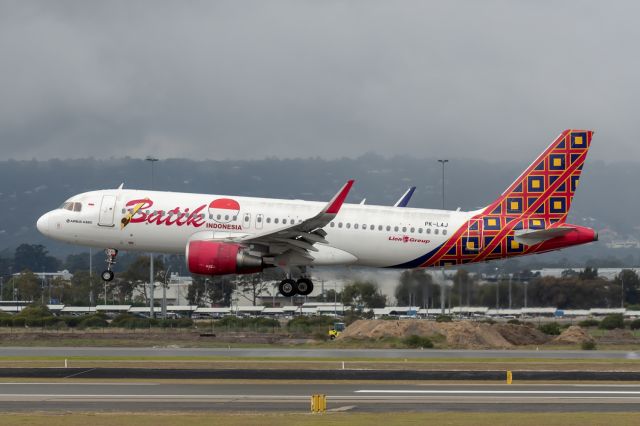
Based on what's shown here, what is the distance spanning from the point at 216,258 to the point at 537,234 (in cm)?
1561

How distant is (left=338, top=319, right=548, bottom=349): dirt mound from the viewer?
6825 centimetres

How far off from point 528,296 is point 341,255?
1229 inches

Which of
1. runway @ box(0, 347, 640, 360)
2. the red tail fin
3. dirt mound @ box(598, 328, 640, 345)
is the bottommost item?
runway @ box(0, 347, 640, 360)

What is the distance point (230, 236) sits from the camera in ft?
177

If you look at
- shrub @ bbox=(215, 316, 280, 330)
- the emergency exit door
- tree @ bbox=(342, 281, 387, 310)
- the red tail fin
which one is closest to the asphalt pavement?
tree @ bbox=(342, 281, 387, 310)

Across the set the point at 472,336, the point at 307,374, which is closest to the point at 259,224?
the point at 307,374

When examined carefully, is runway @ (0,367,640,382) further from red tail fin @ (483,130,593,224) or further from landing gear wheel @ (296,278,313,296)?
red tail fin @ (483,130,593,224)

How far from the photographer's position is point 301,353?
5972cm

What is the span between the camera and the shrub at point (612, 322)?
8418cm

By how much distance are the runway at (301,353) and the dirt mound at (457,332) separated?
437 cm

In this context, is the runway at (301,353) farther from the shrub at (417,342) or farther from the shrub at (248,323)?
the shrub at (248,323)

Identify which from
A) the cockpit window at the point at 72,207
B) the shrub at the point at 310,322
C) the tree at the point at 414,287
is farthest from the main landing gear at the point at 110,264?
the shrub at the point at 310,322

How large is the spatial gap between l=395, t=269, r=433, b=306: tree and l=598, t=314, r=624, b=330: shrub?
20449mm

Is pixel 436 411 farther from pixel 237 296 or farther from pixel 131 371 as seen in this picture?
pixel 237 296
